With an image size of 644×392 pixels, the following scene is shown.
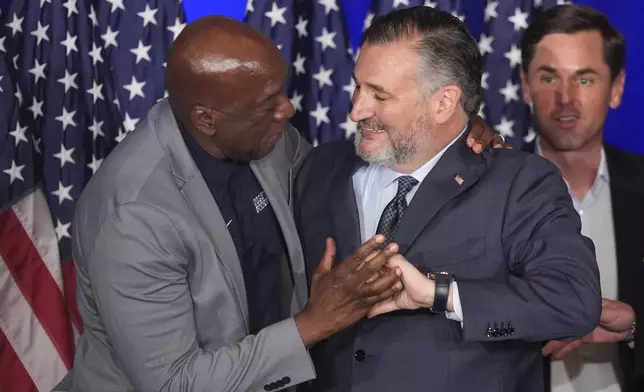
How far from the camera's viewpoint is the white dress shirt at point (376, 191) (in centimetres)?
240

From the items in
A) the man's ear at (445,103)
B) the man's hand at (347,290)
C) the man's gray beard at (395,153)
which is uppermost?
the man's ear at (445,103)

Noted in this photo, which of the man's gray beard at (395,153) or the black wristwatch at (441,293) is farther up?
the man's gray beard at (395,153)

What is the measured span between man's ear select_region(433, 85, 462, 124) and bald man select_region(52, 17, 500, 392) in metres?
0.42

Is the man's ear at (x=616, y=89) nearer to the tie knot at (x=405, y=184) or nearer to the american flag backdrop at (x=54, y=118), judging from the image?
the tie knot at (x=405, y=184)

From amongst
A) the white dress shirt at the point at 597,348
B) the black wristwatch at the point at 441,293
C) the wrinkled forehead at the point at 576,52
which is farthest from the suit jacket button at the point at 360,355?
the wrinkled forehead at the point at 576,52

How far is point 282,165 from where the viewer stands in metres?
2.57

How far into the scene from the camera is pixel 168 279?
2100 millimetres

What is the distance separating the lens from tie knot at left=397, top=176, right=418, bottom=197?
236 cm

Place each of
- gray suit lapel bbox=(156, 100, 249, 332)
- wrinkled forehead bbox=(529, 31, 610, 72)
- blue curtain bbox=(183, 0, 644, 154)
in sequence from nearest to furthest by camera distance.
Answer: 1. gray suit lapel bbox=(156, 100, 249, 332)
2. wrinkled forehead bbox=(529, 31, 610, 72)
3. blue curtain bbox=(183, 0, 644, 154)

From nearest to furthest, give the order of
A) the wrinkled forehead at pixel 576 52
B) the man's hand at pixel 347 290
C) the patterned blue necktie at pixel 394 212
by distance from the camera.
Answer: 1. the man's hand at pixel 347 290
2. the patterned blue necktie at pixel 394 212
3. the wrinkled forehead at pixel 576 52

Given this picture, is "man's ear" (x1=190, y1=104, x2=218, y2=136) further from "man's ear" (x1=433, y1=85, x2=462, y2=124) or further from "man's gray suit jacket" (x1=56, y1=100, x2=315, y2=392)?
"man's ear" (x1=433, y1=85, x2=462, y2=124)

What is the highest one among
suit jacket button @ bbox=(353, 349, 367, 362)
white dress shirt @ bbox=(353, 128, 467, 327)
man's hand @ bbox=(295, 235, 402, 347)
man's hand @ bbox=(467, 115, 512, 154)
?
man's hand @ bbox=(467, 115, 512, 154)

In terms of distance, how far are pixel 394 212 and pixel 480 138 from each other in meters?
0.33

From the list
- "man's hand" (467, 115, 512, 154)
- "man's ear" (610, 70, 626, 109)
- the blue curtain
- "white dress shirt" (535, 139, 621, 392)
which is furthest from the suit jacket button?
the blue curtain
